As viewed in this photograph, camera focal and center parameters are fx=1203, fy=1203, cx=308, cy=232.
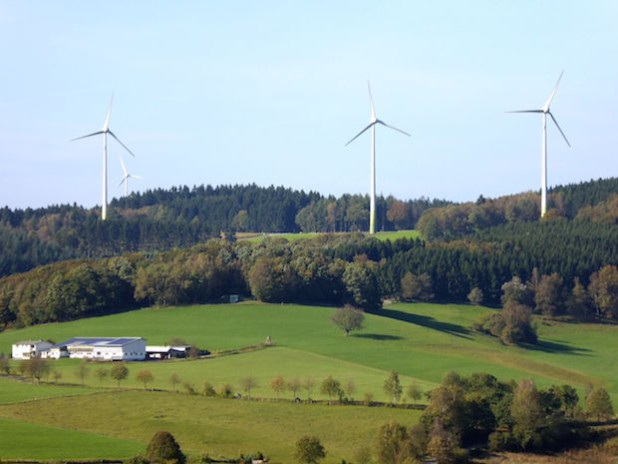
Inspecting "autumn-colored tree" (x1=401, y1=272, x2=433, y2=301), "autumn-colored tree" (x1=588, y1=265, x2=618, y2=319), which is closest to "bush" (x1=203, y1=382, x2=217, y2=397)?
Result: "autumn-colored tree" (x1=401, y1=272, x2=433, y2=301)

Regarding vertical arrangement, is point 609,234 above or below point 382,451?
Answer: above

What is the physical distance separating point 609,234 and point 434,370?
8407cm

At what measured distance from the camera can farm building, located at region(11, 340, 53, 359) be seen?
11881cm

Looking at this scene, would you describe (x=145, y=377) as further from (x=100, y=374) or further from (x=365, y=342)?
(x=365, y=342)

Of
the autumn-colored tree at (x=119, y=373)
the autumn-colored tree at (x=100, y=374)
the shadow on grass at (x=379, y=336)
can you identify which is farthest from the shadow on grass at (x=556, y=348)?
the autumn-colored tree at (x=119, y=373)

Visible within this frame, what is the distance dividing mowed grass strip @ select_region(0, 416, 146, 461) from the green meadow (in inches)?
50.0

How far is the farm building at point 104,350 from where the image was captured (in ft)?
378

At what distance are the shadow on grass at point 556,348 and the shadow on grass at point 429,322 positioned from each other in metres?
7.35

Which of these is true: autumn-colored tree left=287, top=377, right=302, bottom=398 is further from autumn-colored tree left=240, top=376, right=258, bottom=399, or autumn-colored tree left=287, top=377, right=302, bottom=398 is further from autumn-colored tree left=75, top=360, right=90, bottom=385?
autumn-colored tree left=75, top=360, right=90, bottom=385

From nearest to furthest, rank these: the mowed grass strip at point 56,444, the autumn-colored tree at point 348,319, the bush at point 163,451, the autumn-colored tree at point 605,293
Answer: the bush at point 163,451 < the mowed grass strip at point 56,444 < the autumn-colored tree at point 348,319 < the autumn-colored tree at point 605,293

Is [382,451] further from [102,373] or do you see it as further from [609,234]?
[609,234]

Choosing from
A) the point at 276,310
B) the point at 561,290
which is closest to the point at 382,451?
the point at 276,310

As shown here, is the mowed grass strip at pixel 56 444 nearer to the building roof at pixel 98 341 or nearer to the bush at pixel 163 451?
the bush at pixel 163 451

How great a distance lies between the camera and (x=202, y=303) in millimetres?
146250
